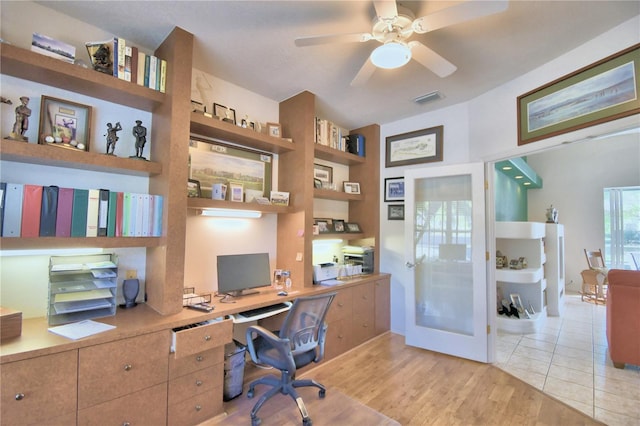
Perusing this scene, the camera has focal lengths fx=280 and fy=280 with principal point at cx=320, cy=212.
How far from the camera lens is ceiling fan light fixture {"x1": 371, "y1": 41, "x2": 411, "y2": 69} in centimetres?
171

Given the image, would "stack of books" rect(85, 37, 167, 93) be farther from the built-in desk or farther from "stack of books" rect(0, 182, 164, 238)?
the built-in desk

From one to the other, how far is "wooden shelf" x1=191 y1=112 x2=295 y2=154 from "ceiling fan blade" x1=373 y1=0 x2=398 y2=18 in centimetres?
146

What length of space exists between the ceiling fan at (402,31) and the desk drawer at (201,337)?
1948 mm

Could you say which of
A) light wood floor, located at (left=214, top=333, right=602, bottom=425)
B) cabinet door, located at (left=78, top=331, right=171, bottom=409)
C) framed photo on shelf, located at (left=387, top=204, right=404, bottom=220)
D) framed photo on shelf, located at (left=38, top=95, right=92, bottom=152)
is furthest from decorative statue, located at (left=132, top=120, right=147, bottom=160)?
framed photo on shelf, located at (left=387, top=204, right=404, bottom=220)

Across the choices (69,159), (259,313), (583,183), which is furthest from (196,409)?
(583,183)

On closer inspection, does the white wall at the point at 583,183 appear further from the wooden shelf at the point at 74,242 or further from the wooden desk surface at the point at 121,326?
the wooden shelf at the point at 74,242

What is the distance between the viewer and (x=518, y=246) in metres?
4.57

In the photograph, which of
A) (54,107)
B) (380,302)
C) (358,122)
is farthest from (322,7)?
(380,302)

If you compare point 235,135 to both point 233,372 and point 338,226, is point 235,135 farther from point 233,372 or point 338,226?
point 233,372

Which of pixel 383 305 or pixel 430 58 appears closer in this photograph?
pixel 430 58

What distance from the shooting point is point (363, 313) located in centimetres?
337

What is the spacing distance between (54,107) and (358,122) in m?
3.11

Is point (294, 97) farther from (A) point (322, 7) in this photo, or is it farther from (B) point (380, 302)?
(B) point (380, 302)

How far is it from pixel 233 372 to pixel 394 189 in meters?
2.84
